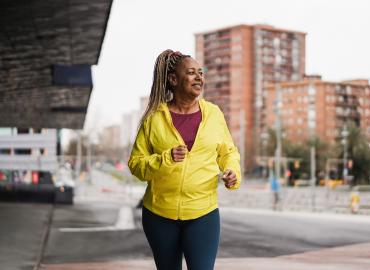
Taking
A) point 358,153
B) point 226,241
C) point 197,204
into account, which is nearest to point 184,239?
point 197,204

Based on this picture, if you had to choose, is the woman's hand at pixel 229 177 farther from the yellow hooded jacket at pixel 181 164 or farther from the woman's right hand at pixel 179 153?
the woman's right hand at pixel 179 153

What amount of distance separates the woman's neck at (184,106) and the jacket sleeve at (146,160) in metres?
0.17

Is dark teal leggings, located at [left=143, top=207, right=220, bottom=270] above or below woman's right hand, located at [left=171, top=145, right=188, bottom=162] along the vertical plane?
below

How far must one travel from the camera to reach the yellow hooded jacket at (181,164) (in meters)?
3.99

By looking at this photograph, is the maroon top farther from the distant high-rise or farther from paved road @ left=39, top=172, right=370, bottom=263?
the distant high-rise

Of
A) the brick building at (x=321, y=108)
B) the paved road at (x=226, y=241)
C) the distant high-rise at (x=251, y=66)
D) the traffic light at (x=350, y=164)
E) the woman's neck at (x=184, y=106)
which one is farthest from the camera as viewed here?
the distant high-rise at (x=251, y=66)

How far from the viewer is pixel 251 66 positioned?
16400 centimetres

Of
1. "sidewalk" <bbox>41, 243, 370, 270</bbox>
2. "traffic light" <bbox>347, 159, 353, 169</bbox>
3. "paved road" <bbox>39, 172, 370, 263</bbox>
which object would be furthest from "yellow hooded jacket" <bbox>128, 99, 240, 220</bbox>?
"traffic light" <bbox>347, 159, 353, 169</bbox>

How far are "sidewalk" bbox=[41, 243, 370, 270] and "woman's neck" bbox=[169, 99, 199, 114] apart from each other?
20.2 feet

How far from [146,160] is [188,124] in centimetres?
26

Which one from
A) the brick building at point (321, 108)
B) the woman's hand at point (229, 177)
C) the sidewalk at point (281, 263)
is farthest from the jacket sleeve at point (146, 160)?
the brick building at point (321, 108)

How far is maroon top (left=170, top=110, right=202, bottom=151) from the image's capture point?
404cm

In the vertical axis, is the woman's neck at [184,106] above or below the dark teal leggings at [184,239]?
above

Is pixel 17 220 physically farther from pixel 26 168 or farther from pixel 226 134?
pixel 226 134
